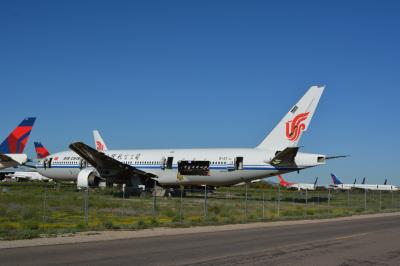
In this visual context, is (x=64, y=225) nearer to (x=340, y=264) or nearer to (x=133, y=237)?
(x=133, y=237)

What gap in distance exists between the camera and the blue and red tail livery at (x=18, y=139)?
41.2 m

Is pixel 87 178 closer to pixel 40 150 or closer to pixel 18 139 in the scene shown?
pixel 18 139

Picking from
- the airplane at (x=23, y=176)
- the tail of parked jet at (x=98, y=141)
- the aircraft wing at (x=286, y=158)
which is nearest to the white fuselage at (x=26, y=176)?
the airplane at (x=23, y=176)

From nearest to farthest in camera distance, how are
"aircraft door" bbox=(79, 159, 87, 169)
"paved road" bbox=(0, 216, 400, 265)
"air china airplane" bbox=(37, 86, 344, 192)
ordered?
"paved road" bbox=(0, 216, 400, 265) → "air china airplane" bbox=(37, 86, 344, 192) → "aircraft door" bbox=(79, 159, 87, 169)

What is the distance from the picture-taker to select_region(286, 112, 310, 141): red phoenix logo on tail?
122ft

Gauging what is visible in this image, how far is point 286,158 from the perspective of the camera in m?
34.6

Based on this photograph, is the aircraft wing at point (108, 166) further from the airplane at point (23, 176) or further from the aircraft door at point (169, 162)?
the airplane at point (23, 176)

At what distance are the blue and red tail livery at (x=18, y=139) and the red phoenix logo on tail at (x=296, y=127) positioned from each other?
65.7 feet

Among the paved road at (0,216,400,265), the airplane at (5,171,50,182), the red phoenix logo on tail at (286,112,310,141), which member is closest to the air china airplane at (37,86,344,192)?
the red phoenix logo on tail at (286,112,310,141)

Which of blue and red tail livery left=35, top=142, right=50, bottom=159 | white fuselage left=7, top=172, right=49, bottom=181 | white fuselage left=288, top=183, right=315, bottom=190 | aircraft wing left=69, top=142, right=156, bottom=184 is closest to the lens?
aircraft wing left=69, top=142, right=156, bottom=184

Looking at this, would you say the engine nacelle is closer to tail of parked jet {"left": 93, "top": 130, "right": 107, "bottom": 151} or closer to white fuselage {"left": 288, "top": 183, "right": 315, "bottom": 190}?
tail of parked jet {"left": 93, "top": 130, "right": 107, "bottom": 151}

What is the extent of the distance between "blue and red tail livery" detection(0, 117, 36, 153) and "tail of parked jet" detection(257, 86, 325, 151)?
63.9ft

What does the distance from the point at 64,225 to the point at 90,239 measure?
4.31m

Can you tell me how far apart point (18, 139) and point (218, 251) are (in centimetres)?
3240
